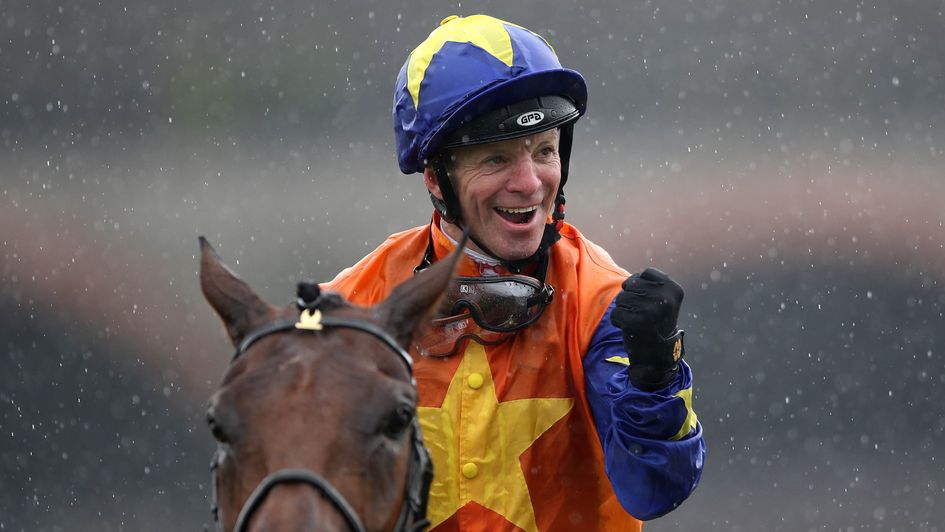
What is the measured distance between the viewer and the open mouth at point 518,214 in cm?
285

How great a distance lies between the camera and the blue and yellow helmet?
2.76 metres

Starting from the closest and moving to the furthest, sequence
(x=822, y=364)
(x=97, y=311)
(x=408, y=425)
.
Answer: (x=408, y=425), (x=822, y=364), (x=97, y=311)

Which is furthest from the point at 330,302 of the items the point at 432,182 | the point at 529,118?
the point at 432,182

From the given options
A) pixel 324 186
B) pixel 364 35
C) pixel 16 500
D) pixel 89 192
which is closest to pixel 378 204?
pixel 324 186

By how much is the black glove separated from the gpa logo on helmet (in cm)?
56

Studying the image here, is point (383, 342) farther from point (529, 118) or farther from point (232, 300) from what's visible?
point (529, 118)

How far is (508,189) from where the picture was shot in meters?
2.82

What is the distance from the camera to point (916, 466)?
17.2ft

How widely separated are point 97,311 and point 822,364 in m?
3.58

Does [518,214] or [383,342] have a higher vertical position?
[383,342]

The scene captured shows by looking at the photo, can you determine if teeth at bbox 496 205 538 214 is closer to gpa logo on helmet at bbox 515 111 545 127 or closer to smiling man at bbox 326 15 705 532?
smiling man at bbox 326 15 705 532

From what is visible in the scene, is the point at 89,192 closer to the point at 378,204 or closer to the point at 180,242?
the point at 180,242

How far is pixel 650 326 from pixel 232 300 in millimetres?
884

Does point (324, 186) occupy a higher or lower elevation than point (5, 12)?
lower
